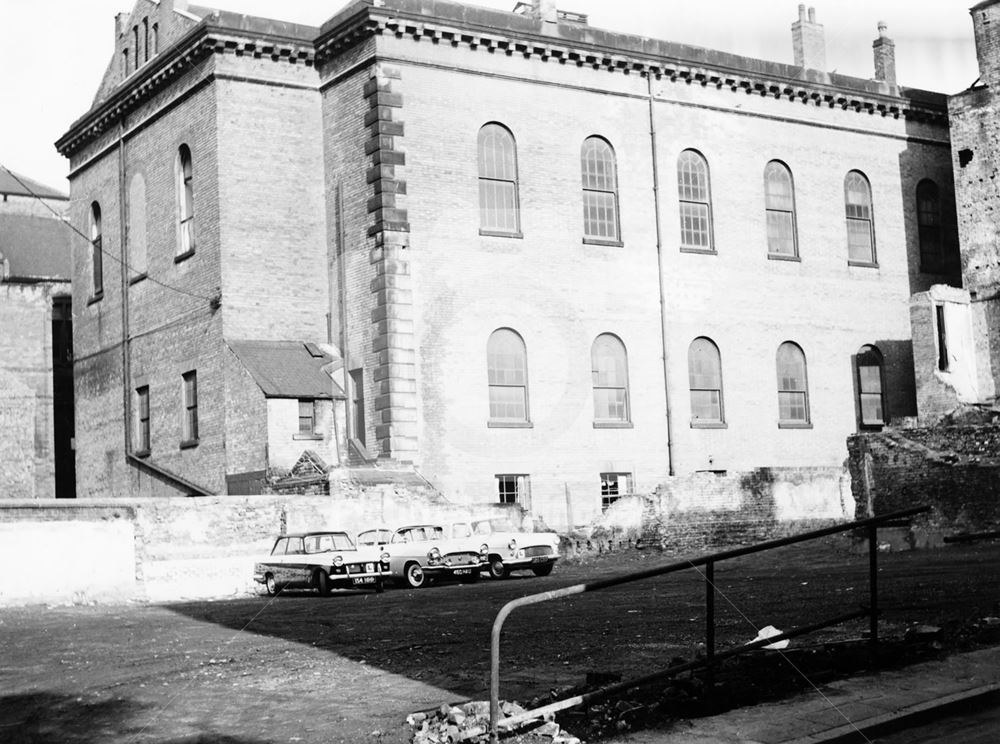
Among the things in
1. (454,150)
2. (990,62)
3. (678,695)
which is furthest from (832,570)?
(990,62)

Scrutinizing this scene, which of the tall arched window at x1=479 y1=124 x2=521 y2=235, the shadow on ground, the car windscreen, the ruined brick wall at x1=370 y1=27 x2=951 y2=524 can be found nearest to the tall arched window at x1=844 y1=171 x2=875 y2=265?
the ruined brick wall at x1=370 y1=27 x2=951 y2=524

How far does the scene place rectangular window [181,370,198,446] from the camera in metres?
33.8

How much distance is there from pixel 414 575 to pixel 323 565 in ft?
6.22

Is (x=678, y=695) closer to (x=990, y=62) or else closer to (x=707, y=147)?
(x=707, y=147)

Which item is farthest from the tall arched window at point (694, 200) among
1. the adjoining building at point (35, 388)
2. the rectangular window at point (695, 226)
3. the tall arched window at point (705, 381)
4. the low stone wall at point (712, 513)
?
the adjoining building at point (35, 388)

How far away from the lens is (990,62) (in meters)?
37.0

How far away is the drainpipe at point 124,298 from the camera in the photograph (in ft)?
121

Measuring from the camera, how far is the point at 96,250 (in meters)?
39.3

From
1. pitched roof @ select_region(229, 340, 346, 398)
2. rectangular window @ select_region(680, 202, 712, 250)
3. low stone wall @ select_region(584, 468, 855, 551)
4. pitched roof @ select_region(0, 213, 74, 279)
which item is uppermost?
pitched roof @ select_region(0, 213, 74, 279)

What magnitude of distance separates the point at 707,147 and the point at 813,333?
611 centimetres

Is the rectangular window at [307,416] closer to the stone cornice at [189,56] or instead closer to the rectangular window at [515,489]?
the rectangular window at [515,489]

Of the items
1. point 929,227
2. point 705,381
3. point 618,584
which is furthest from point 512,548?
point 929,227

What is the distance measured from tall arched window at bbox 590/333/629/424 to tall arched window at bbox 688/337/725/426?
2.21 metres

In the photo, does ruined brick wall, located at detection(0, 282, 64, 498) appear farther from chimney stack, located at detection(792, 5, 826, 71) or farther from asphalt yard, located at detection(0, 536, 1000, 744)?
chimney stack, located at detection(792, 5, 826, 71)
